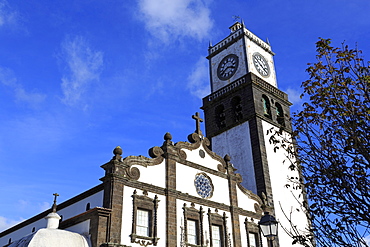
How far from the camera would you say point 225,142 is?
3080 cm

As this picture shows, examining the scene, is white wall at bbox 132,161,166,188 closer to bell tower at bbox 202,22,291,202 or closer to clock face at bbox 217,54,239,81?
bell tower at bbox 202,22,291,202

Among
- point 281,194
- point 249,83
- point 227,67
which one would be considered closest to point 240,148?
point 281,194

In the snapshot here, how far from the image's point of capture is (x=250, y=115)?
2944 centimetres

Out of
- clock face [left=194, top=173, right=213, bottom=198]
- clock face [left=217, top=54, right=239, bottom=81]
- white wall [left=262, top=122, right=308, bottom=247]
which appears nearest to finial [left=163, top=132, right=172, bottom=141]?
clock face [left=194, top=173, right=213, bottom=198]

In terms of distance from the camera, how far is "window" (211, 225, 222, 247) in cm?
2144

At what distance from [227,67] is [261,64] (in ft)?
10.1

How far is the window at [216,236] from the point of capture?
21.4m

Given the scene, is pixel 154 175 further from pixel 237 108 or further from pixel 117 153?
pixel 237 108

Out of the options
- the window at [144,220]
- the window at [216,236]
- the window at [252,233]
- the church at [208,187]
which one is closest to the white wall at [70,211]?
the church at [208,187]

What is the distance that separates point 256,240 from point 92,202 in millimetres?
10836

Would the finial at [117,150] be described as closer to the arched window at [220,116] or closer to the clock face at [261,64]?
the arched window at [220,116]

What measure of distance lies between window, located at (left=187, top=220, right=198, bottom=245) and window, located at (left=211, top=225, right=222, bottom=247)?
134 centimetres

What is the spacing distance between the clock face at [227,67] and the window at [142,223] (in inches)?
706

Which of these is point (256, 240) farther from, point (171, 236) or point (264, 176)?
point (171, 236)
